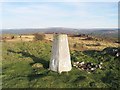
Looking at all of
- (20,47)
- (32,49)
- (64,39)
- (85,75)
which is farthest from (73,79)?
(20,47)

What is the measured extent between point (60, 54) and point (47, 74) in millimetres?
2240

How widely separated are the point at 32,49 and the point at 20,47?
2.57 metres

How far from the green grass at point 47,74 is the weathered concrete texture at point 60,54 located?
24.6 inches

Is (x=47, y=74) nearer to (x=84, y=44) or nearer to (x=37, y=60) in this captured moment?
(x=37, y=60)

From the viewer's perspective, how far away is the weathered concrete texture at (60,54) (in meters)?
24.5

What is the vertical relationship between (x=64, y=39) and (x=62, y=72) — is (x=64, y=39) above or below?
above

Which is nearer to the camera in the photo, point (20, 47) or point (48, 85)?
point (48, 85)

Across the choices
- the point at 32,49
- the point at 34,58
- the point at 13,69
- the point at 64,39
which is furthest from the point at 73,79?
the point at 32,49

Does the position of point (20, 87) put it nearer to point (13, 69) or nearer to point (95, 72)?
point (13, 69)

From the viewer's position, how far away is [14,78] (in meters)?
23.8

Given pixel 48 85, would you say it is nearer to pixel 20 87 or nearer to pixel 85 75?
pixel 20 87

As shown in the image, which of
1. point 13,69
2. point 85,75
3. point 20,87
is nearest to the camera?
point 20,87

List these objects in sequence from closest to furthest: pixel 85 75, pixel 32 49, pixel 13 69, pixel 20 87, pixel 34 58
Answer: pixel 20 87
pixel 85 75
pixel 13 69
pixel 34 58
pixel 32 49

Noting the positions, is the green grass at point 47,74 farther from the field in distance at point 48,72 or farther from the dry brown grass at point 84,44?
the dry brown grass at point 84,44
